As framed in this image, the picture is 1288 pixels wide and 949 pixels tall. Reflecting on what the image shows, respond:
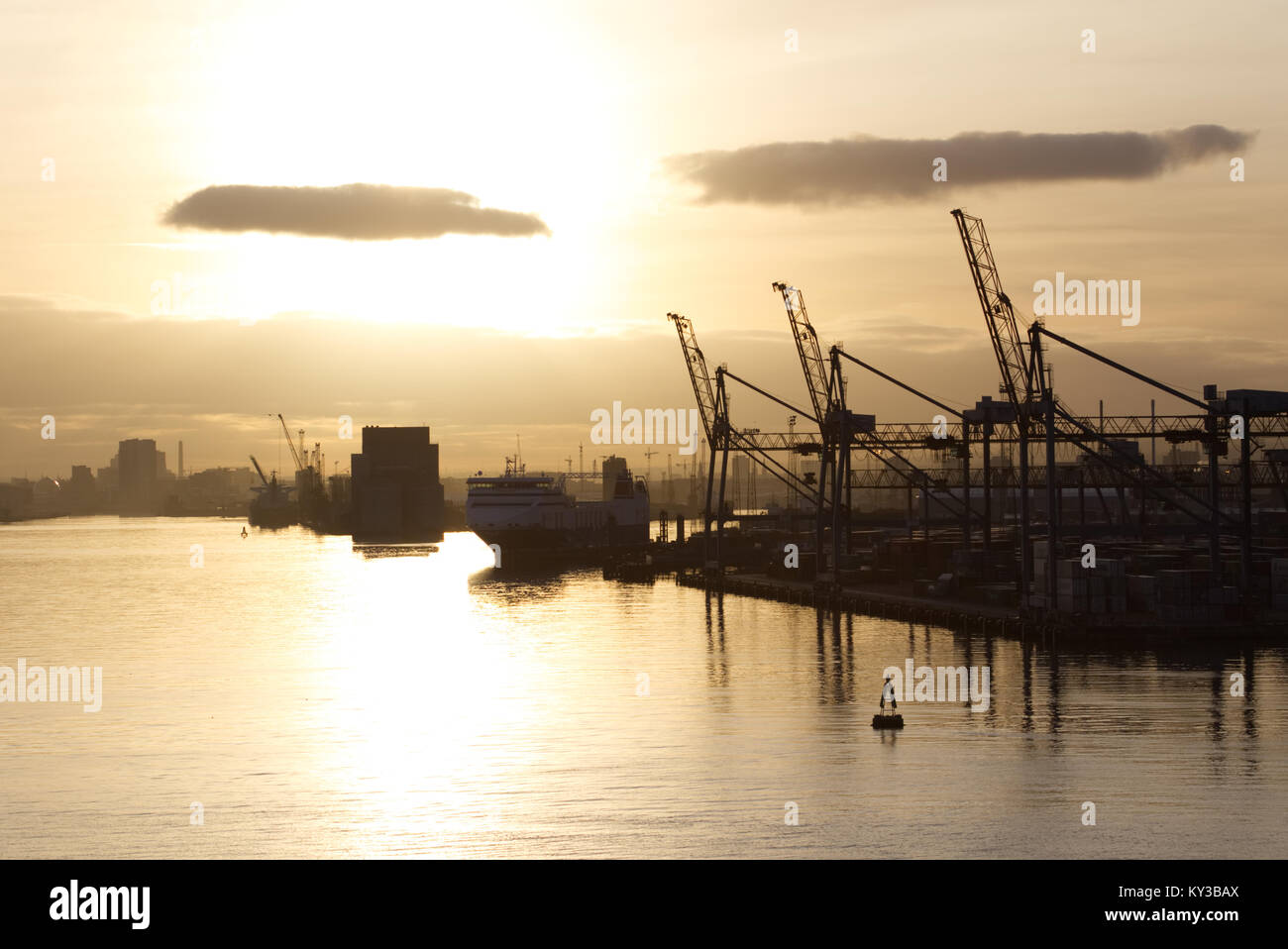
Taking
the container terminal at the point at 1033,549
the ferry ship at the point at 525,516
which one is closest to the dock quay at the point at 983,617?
the container terminal at the point at 1033,549

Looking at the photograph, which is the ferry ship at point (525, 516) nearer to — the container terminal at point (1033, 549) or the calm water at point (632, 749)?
the container terminal at point (1033, 549)

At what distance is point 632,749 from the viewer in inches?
1791

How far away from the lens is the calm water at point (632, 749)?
33.8m

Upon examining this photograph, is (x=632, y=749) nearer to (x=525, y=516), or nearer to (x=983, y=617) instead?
(x=983, y=617)

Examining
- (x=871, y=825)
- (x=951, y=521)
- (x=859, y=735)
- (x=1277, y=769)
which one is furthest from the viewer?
(x=951, y=521)

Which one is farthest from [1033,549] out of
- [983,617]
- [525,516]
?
[525,516]

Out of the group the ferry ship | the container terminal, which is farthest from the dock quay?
the ferry ship

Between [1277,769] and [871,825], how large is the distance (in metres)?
15.4

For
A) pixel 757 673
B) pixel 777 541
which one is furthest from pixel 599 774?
pixel 777 541
